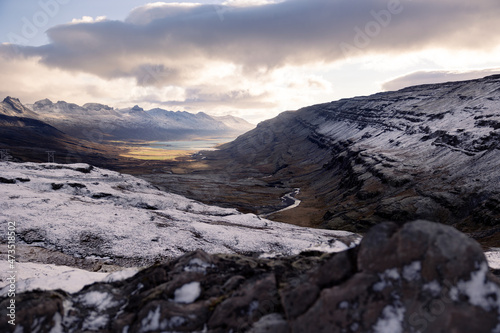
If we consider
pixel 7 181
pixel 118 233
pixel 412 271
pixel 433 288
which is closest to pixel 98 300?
pixel 412 271

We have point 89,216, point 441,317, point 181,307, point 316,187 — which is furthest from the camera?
point 316,187

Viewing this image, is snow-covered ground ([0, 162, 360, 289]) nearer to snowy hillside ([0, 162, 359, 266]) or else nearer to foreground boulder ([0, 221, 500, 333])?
snowy hillside ([0, 162, 359, 266])

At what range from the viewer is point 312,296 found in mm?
10867

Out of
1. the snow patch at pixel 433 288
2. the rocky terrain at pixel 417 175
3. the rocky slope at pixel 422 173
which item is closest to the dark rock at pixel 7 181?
the rocky terrain at pixel 417 175

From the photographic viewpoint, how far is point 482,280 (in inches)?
368

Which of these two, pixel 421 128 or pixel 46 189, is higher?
pixel 421 128

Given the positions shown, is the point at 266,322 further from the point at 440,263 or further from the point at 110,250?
the point at 110,250

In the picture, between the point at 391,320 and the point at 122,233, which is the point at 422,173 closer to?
the point at 122,233

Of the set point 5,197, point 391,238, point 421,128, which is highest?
point 421,128

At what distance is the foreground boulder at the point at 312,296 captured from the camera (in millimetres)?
9273

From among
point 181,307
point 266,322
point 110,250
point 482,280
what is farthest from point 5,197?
point 482,280

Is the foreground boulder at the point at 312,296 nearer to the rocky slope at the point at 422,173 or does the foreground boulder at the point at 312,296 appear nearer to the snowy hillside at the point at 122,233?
the snowy hillside at the point at 122,233

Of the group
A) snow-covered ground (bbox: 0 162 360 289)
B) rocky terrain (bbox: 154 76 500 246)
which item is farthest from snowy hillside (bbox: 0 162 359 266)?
rocky terrain (bbox: 154 76 500 246)

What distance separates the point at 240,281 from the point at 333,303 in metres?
4.60
